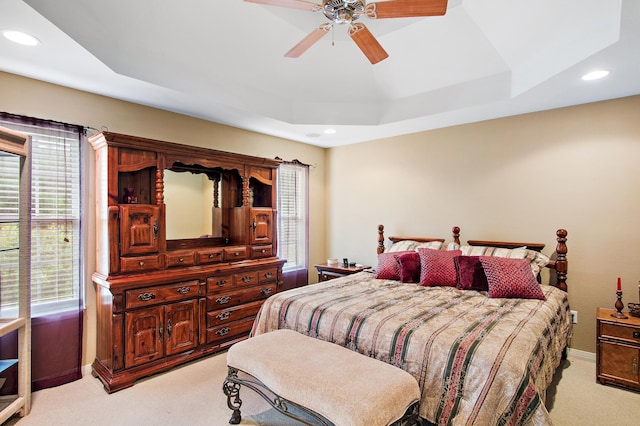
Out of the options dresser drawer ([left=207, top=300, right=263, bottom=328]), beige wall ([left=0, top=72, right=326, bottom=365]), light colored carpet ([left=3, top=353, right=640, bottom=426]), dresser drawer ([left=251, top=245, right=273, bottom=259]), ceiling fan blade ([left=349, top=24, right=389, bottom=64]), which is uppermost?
ceiling fan blade ([left=349, top=24, right=389, bottom=64])

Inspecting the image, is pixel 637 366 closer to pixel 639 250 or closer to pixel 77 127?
pixel 639 250

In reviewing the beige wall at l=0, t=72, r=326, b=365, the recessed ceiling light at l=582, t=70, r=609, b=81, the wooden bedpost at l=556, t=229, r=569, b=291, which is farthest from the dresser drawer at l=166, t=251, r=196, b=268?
the recessed ceiling light at l=582, t=70, r=609, b=81

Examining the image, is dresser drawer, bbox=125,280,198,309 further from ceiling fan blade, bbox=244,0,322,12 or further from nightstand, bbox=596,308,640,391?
nightstand, bbox=596,308,640,391

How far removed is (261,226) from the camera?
3.94 meters

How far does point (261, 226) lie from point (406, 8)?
2725mm

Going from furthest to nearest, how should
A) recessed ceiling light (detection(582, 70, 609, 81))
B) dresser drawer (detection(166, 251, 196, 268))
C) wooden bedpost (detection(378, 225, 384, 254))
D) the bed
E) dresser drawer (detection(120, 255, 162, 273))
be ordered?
wooden bedpost (detection(378, 225, 384, 254)) < dresser drawer (detection(166, 251, 196, 268)) < dresser drawer (detection(120, 255, 162, 273)) < recessed ceiling light (detection(582, 70, 609, 81)) < the bed

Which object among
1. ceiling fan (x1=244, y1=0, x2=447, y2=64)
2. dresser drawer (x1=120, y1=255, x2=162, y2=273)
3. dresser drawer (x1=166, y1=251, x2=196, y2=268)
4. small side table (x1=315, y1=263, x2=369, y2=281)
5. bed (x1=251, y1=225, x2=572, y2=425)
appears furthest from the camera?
small side table (x1=315, y1=263, x2=369, y2=281)

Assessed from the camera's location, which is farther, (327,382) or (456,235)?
(456,235)

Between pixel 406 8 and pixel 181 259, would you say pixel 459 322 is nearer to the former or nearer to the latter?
pixel 406 8

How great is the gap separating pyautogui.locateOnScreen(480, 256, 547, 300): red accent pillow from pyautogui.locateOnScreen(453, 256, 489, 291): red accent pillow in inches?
4.1

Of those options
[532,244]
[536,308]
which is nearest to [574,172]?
[532,244]

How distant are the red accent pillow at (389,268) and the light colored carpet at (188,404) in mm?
1591

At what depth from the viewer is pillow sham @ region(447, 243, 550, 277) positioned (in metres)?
3.19

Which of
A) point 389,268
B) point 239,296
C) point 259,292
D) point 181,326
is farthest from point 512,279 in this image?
point 181,326
